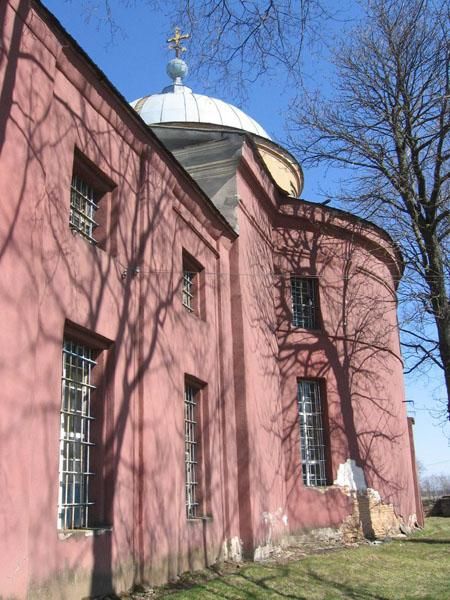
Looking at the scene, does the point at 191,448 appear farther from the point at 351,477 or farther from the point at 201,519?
the point at 351,477

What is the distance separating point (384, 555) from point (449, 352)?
445cm

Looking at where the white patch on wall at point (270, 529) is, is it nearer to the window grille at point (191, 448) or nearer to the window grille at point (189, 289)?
the window grille at point (191, 448)

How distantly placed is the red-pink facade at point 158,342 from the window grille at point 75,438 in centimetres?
25

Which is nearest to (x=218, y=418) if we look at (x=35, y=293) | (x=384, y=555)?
(x=384, y=555)

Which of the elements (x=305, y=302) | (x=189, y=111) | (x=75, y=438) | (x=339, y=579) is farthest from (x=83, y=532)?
(x=189, y=111)

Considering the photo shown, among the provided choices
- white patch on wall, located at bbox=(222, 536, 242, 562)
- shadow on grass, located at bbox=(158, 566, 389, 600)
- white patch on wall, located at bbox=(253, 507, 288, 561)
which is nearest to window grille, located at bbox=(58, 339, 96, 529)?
shadow on grass, located at bbox=(158, 566, 389, 600)

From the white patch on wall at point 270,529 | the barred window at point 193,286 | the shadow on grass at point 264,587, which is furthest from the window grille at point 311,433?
the shadow on grass at point 264,587

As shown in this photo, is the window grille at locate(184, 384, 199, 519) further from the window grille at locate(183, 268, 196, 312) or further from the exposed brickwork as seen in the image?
the exposed brickwork

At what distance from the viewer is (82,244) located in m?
7.85

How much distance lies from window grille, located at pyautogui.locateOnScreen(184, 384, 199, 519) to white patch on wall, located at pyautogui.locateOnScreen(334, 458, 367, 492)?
15.4ft

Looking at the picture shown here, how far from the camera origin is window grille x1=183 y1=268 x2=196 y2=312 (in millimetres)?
11789

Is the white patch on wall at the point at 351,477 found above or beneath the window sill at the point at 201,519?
above

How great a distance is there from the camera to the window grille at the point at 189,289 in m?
11.8

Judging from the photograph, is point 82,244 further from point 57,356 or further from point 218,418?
point 218,418
